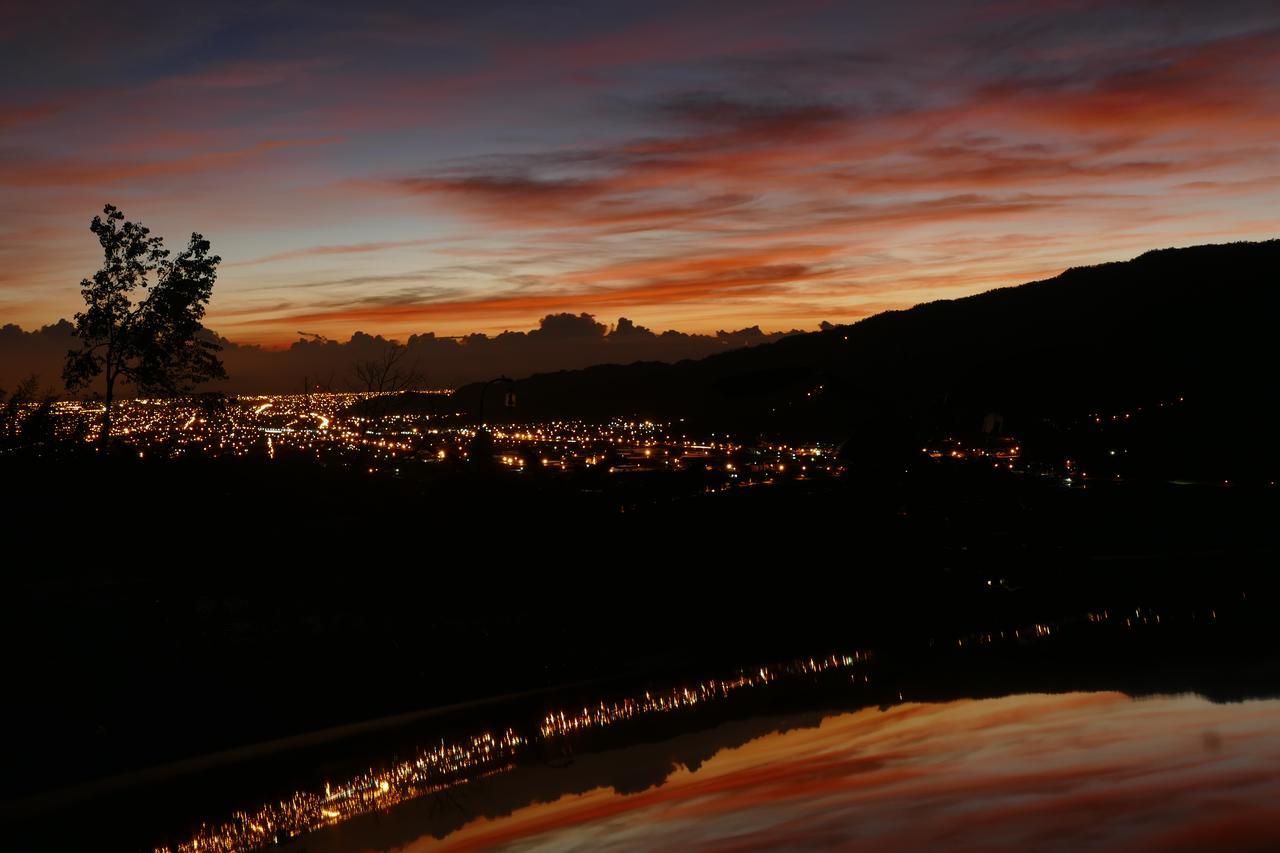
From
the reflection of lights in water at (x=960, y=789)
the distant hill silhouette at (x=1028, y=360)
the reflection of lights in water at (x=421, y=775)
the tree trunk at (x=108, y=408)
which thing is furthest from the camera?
the distant hill silhouette at (x=1028, y=360)

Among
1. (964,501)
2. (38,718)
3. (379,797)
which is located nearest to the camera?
(379,797)

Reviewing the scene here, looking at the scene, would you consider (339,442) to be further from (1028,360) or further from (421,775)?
(421,775)

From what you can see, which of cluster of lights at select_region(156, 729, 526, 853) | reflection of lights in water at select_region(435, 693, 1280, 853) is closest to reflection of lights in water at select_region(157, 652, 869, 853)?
cluster of lights at select_region(156, 729, 526, 853)

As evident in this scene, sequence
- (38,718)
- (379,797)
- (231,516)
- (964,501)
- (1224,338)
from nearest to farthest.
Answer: (379,797) → (38,718) → (231,516) → (964,501) → (1224,338)

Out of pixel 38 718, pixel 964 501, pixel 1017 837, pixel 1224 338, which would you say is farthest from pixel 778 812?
pixel 1224 338

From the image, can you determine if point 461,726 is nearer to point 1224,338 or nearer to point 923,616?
point 923,616

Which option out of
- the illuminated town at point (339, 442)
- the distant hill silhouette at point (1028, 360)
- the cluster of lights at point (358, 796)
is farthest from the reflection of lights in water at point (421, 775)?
the distant hill silhouette at point (1028, 360)

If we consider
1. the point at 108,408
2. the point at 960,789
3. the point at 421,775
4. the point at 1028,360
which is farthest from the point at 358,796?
the point at 1028,360

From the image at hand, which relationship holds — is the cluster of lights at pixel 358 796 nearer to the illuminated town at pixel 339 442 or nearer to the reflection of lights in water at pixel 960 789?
the reflection of lights in water at pixel 960 789

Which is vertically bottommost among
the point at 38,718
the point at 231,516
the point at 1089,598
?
the point at 1089,598
